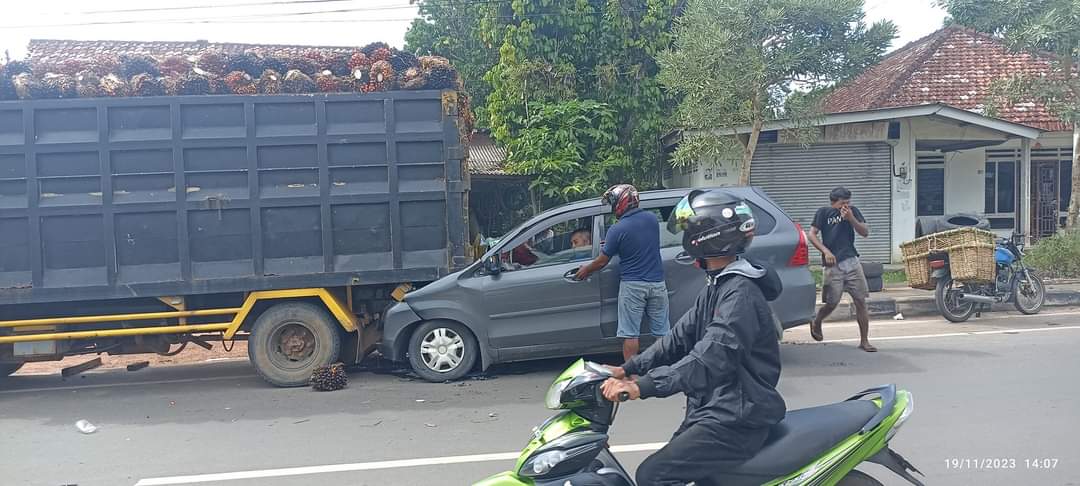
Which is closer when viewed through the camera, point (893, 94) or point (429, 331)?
point (429, 331)

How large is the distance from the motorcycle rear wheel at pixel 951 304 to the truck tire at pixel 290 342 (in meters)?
7.26

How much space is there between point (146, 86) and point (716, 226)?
604 cm

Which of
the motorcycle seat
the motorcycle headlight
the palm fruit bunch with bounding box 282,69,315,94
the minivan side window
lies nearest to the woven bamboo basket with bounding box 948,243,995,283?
the minivan side window

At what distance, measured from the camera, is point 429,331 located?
7.30m

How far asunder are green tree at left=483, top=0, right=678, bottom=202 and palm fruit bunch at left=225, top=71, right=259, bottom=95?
7.07 metres

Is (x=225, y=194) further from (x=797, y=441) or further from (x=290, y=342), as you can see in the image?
(x=797, y=441)

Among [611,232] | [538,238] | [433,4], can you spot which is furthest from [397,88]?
[433,4]

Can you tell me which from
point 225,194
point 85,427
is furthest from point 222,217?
point 85,427

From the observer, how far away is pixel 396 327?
287 inches

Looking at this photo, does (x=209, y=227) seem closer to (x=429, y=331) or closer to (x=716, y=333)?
(x=429, y=331)

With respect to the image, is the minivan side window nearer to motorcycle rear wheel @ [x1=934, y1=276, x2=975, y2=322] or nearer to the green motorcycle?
the green motorcycle

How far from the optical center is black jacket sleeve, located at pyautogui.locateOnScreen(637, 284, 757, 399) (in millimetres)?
2869

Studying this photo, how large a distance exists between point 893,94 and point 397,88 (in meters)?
13.1

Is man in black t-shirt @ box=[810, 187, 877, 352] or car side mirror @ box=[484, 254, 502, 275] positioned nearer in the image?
car side mirror @ box=[484, 254, 502, 275]
